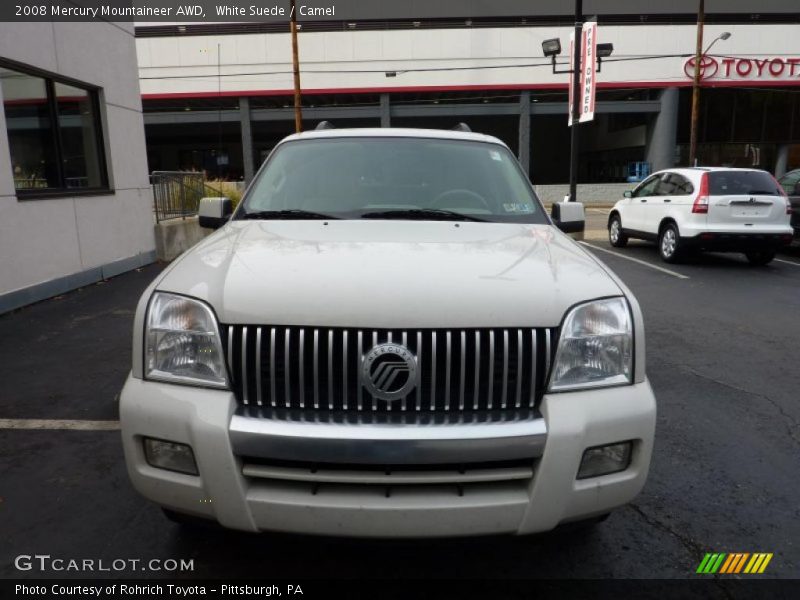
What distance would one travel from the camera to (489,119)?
34.6 metres

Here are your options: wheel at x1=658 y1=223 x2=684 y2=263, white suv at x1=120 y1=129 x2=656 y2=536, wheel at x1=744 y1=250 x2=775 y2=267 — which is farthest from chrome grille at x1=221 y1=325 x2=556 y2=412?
wheel at x1=744 y1=250 x2=775 y2=267

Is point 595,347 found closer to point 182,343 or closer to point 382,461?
point 382,461

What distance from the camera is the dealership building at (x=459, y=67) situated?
90.4 ft

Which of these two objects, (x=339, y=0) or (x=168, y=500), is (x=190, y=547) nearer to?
(x=168, y=500)

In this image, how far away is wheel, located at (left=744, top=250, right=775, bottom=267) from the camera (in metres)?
10.1

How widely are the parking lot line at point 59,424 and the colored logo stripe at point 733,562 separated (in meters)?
3.30

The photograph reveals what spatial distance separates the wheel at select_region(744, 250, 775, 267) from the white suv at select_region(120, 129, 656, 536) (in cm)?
951

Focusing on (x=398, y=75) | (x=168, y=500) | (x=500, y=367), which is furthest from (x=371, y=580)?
(x=398, y=75)

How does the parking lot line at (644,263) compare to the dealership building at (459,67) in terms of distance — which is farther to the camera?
the dealership building at (459,67)

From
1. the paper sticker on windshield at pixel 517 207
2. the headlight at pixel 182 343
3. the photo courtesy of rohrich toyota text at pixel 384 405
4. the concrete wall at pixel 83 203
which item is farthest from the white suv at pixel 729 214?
the headlight at pixel 182 343

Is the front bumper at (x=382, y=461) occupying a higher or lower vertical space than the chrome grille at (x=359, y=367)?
lower

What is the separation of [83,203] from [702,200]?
30.9 ft

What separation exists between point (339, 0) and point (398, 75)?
445 centimetres

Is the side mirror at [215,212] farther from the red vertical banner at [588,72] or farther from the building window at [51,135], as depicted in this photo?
the red vertical banner at [588,72]
